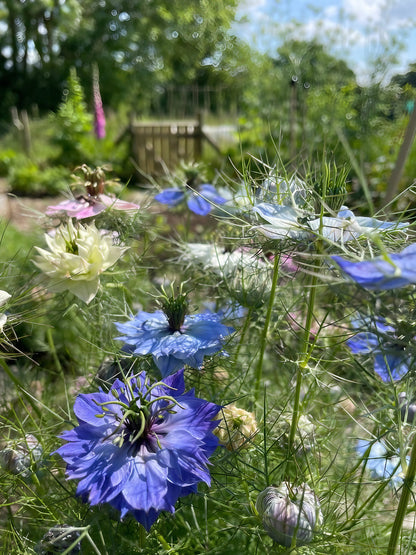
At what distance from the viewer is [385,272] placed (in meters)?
0.44

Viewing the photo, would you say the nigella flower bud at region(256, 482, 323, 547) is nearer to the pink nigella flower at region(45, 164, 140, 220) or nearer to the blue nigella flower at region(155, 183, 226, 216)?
the pink nigella flower at region(45, 164, 140, 220)

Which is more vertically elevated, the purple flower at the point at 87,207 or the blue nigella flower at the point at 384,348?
the purple flower at the point at 87,207

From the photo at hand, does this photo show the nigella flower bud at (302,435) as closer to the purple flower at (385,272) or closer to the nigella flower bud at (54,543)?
the nigella flower bud at (54,543)

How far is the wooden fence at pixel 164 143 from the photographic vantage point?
23.8ft

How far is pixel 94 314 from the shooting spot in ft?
3.75

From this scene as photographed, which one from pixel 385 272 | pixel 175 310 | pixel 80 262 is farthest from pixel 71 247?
pixel 385 272

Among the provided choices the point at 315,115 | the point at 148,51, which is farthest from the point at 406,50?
the point at 148,51

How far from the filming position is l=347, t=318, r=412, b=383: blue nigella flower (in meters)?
0.57

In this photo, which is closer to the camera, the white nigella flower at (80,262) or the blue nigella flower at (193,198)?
the white nigella flower at (80,262)

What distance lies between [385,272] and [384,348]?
242 mm

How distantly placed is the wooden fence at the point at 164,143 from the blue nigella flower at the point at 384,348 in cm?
660

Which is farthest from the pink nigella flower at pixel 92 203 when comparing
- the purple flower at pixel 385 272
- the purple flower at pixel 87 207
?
the purple flower at pixel 385 272

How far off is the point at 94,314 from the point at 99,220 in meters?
0.23

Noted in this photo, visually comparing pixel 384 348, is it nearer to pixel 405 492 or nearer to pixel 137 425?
pixel 405 492
